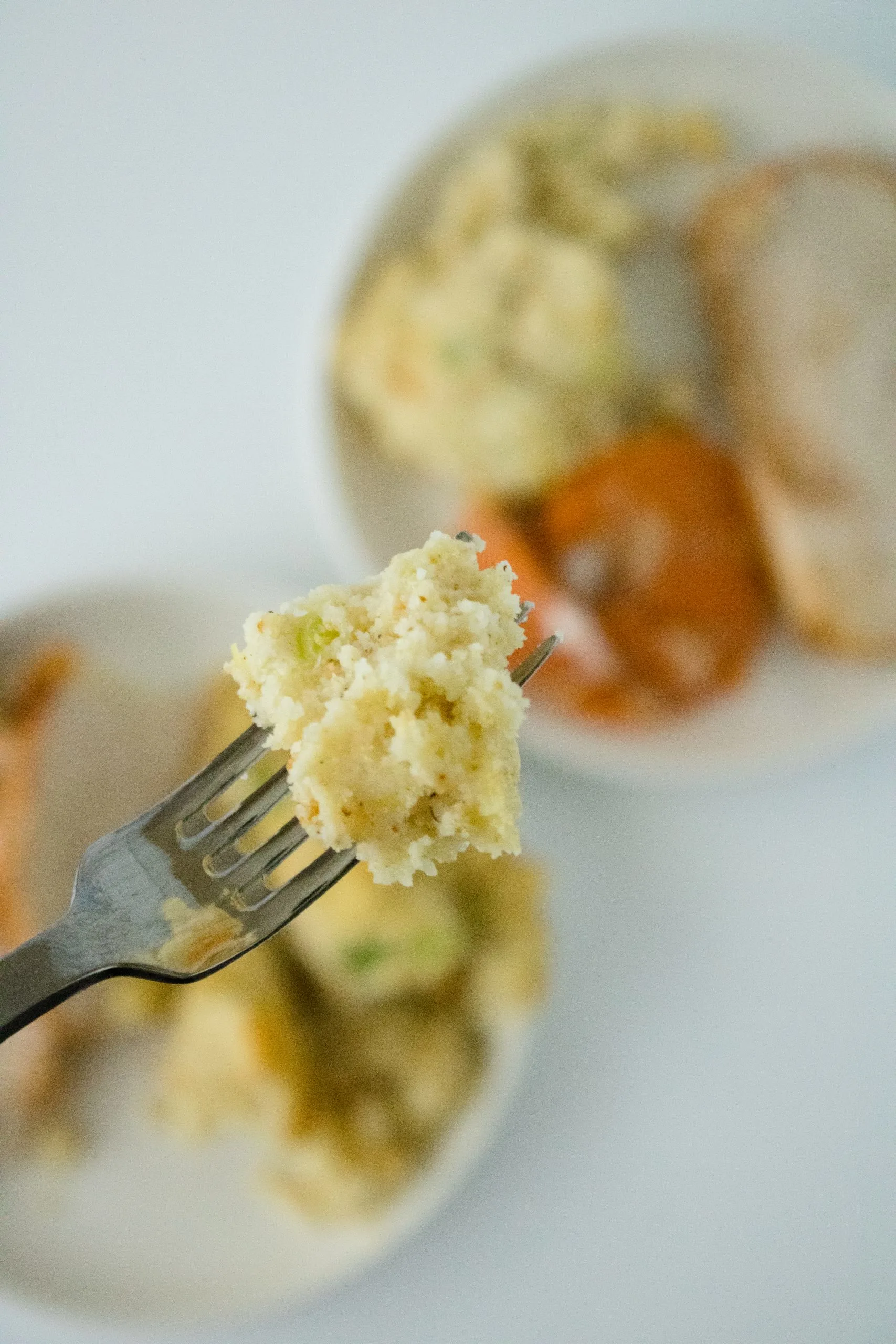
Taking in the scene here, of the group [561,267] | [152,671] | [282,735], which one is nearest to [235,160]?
[561,267]

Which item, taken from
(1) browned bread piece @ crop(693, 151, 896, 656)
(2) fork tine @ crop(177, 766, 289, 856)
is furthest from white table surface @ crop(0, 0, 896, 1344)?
(2) fork tine @ crop(177, 766, 289, 856)

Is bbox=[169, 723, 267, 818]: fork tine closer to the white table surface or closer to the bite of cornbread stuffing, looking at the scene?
the bite of cornbread stuffing

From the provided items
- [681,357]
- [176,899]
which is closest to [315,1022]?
[176,899]

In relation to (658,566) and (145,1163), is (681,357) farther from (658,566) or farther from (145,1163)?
(145,1163)

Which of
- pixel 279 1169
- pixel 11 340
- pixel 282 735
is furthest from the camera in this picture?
pixel 11 340

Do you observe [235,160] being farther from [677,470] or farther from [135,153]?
[677,470]

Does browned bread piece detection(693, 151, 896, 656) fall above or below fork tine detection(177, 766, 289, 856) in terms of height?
below

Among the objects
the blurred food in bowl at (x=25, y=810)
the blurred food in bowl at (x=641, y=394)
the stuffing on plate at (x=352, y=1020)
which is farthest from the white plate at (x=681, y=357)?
the blurred food in bowl at (x=25, y=810)
